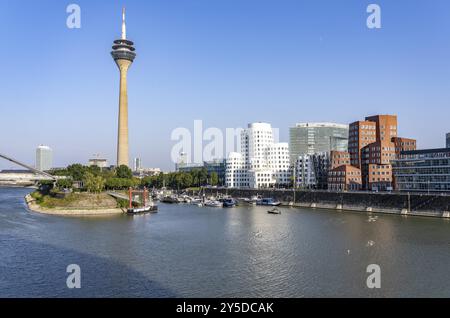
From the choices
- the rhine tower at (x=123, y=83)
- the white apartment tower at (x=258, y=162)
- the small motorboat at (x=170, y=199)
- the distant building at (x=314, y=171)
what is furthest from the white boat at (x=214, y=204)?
the rhine tower at (x=123, y=83)

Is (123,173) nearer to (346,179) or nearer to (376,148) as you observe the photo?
(346,179)

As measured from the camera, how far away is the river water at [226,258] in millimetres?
23891

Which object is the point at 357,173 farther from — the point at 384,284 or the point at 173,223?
the point at 384,284

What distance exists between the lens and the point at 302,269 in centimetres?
2816

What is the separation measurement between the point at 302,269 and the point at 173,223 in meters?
28.6

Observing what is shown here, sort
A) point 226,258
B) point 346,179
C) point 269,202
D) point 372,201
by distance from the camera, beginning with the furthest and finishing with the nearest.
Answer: point 346,179
point 269,202
point 372,201
point 226,258

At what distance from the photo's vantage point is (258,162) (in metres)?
129

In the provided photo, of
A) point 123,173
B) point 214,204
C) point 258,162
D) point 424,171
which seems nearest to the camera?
point 424,171

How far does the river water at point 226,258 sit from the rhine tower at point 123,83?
77.3m

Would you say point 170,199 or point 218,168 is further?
point 218,168

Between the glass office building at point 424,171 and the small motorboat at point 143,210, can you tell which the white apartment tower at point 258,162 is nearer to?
the glass office building at point 424,171

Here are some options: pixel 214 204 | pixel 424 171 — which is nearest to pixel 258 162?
pixel 214 204

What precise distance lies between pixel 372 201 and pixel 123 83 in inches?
3623
